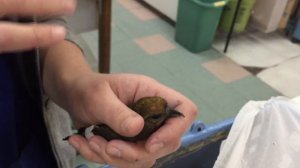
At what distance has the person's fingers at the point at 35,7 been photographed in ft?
0.92

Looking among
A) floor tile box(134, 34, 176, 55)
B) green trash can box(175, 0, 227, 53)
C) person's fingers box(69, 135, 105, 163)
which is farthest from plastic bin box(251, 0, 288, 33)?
person's fingers box(69, 135, 105, 163)

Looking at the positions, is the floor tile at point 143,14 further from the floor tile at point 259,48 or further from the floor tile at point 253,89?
the floor tile at point 253,89

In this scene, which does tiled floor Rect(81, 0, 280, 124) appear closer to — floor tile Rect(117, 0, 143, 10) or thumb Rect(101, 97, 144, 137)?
floor tile Rect(117, 0, 143, 10)

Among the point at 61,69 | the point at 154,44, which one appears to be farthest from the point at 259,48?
the point at 61,69

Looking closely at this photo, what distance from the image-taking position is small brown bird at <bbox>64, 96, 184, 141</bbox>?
503 millimetres

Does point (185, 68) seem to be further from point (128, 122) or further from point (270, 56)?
point (128, 122)

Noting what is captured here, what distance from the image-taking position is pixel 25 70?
0.57 meters

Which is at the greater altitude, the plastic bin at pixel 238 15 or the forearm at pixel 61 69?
the forearm at pixel 61 69

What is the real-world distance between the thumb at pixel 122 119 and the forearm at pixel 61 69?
4.6 inches

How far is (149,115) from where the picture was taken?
1.64ft

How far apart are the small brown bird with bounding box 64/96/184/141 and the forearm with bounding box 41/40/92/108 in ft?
0.42

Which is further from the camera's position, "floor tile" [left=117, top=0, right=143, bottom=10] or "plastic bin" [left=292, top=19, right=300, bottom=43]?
"floor tile" [left=117, top=0, right=143, bottom=10]

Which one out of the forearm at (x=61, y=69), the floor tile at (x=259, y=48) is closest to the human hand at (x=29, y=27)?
the forearm at (x=61, y=69)

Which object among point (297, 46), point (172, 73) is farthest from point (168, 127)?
point (297, 46)
